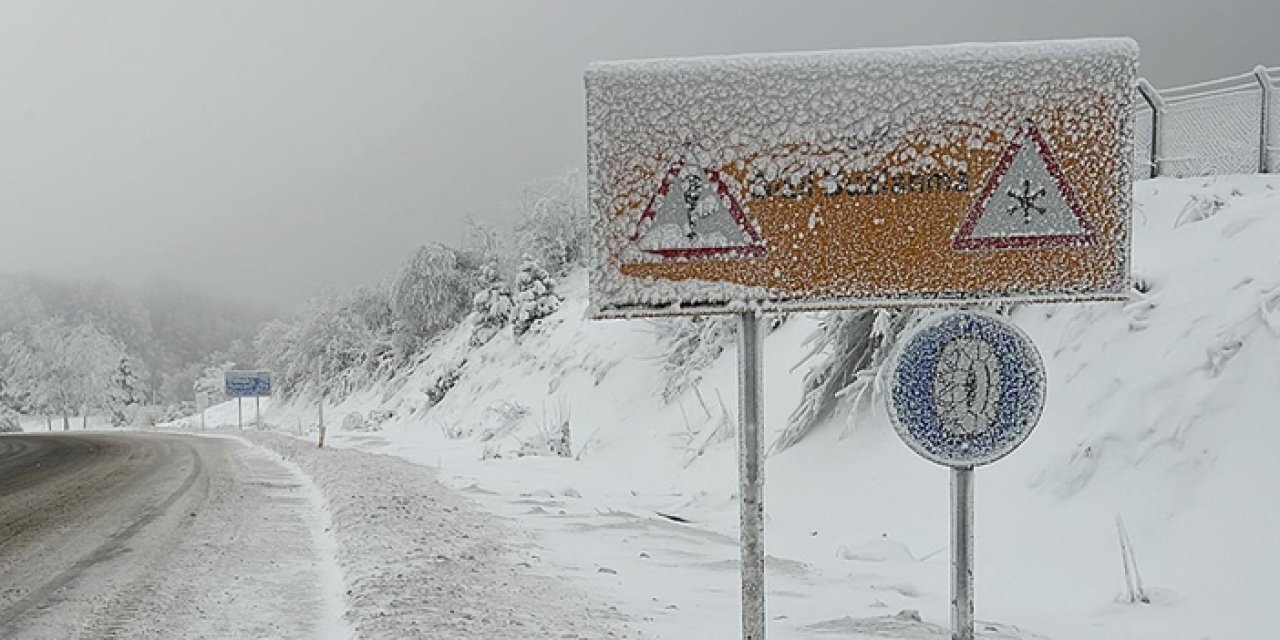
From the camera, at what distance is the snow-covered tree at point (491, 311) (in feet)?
118

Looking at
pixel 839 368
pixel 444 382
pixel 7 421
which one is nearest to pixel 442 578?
pixel 839 368

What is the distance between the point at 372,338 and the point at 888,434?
40731 mm

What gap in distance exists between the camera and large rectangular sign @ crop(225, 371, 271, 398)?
40125 millimetres

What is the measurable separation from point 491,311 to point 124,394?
74.9 m

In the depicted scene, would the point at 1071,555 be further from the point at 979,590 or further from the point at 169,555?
the point at 169,555

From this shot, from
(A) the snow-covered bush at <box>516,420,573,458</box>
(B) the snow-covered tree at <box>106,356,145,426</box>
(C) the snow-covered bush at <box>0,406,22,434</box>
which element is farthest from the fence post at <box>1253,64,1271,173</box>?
(B) the snow-covered tree at <box>106,356,145,426</box>

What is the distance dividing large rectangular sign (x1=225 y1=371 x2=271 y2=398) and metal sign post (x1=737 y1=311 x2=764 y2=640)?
39.6 m

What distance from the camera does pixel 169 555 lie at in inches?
293

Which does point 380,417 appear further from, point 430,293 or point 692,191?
point 692,191

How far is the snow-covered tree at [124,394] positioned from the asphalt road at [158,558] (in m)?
84.8

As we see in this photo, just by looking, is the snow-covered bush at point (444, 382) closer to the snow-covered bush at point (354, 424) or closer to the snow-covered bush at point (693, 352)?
the snow-covered bush at point (354, 424)

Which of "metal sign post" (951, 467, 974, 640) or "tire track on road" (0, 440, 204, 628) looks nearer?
"metal sign post" (951, 467, 974, 640)

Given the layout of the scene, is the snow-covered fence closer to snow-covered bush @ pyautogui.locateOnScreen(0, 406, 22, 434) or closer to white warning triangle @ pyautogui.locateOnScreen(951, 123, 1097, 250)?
white warning triangle @ pyautogui.locateOnScreen(951, 123, 1097, 250)

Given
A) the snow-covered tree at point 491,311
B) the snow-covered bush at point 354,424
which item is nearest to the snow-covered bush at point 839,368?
the snow-covered tree at point 491,311
